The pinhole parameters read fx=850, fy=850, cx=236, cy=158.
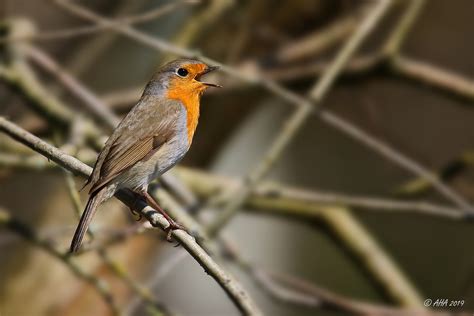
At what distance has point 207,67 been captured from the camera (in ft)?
12.1

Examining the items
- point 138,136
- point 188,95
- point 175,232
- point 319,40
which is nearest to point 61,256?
point 138,136

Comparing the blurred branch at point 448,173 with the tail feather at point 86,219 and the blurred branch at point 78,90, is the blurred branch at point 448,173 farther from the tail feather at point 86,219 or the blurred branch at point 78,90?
the tail feather at point 86,219

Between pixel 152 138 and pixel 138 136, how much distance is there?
60 millimetres

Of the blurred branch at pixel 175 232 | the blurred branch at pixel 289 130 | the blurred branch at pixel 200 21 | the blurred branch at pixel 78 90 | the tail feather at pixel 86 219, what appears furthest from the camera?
the blurred branch at pixel 200 21

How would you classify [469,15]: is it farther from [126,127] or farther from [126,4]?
[126,127]

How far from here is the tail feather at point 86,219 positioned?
292 cm

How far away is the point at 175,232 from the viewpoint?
8.87ft

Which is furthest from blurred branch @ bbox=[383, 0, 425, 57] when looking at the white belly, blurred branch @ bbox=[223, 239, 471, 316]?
the white belly

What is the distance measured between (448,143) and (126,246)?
337 centimetres

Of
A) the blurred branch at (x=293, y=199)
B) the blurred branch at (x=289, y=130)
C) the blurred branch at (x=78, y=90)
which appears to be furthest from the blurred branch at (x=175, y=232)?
the blurred branch at (x=293, y=199)

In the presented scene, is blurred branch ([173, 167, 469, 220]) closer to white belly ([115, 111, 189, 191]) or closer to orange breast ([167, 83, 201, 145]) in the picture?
orange breast ([167, 83, 201, 145])

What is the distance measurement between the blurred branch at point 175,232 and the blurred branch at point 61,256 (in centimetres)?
95

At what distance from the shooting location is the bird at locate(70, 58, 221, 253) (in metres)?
3.21

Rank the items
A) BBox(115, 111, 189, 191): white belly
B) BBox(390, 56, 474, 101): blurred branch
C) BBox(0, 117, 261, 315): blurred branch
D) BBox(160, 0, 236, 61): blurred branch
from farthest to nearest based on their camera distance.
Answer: BBox(160, 0, 236, 61): blurred branch → BBox(390, 56, 474, 101): blurred branch → BBox(115, 111, 189, 191): white belly → BBox(0, 117, 261, 315): blurred branch
